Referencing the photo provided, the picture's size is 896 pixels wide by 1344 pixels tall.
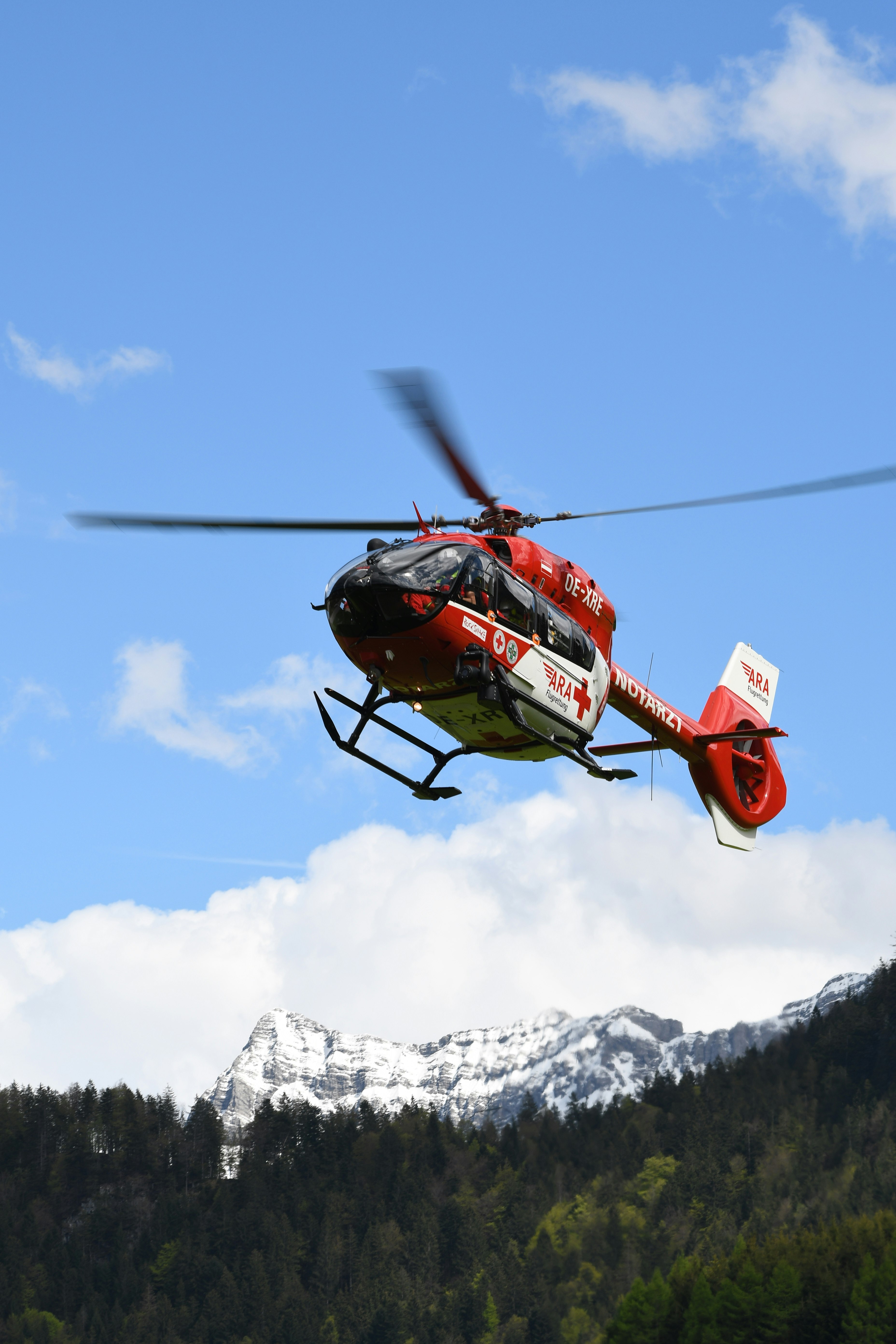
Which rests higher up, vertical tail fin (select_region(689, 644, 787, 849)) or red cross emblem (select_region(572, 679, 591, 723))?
vertical tail fin (select_region(689, 644, 787, 849))

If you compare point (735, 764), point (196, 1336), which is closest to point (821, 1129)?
point (196, 1336)

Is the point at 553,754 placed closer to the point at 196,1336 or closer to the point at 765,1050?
the point at 196,1336

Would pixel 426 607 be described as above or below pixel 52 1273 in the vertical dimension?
above

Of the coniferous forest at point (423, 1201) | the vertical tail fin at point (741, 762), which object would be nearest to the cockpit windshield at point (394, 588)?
the vertical tail fin at point (741, 762)

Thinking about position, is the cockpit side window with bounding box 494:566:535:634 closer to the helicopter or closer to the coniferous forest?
the helicopter

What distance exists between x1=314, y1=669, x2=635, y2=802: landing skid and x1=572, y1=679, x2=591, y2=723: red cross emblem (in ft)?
1.88

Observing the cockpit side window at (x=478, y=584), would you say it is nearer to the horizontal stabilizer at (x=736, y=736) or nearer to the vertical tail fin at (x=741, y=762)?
the horizontal stabilizer at (x=736, y=736)

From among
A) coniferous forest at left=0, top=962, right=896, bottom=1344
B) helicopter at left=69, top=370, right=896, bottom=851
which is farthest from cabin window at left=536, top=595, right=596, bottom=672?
coniferous forest at left=0, top=962, right=896, bottom=1344

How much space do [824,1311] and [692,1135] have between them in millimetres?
58837

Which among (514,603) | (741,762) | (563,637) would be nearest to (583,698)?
(563,637)

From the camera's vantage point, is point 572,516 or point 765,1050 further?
point 765,1050

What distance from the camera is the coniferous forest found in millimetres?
125500

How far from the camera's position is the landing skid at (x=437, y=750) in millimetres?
23969

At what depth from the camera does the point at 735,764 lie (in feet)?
108
